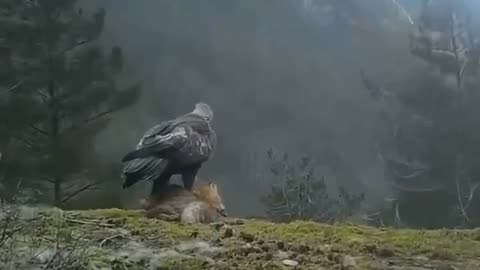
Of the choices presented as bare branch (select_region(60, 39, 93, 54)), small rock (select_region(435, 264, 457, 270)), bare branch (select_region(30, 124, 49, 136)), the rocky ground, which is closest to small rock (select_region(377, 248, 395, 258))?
the rocky ground

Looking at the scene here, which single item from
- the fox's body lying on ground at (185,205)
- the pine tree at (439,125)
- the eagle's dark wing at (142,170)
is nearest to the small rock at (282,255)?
the fox's body lying on ground at (185,205)

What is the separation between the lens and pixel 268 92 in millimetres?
5539

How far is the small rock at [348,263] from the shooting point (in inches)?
71.4

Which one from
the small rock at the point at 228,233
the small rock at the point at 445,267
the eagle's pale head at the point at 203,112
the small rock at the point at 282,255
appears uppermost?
the eagle's pale head at the point at 203,112

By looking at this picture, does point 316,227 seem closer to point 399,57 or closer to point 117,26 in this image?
point 399,57

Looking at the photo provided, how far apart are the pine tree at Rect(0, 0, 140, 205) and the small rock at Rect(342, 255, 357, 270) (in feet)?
11.6

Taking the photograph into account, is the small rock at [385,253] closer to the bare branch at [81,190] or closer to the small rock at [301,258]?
the small rock at [301,258]

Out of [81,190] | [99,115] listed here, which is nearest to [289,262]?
[81,190]

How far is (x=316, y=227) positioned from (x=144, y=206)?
608mm

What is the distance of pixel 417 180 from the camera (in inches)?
208

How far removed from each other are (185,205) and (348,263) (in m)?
0.77

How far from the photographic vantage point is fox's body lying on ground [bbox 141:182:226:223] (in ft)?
7.92

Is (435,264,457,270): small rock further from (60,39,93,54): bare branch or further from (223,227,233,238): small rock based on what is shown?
(60,39,93,54): bare branch

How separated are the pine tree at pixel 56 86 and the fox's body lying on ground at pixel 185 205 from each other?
2.71 meters
